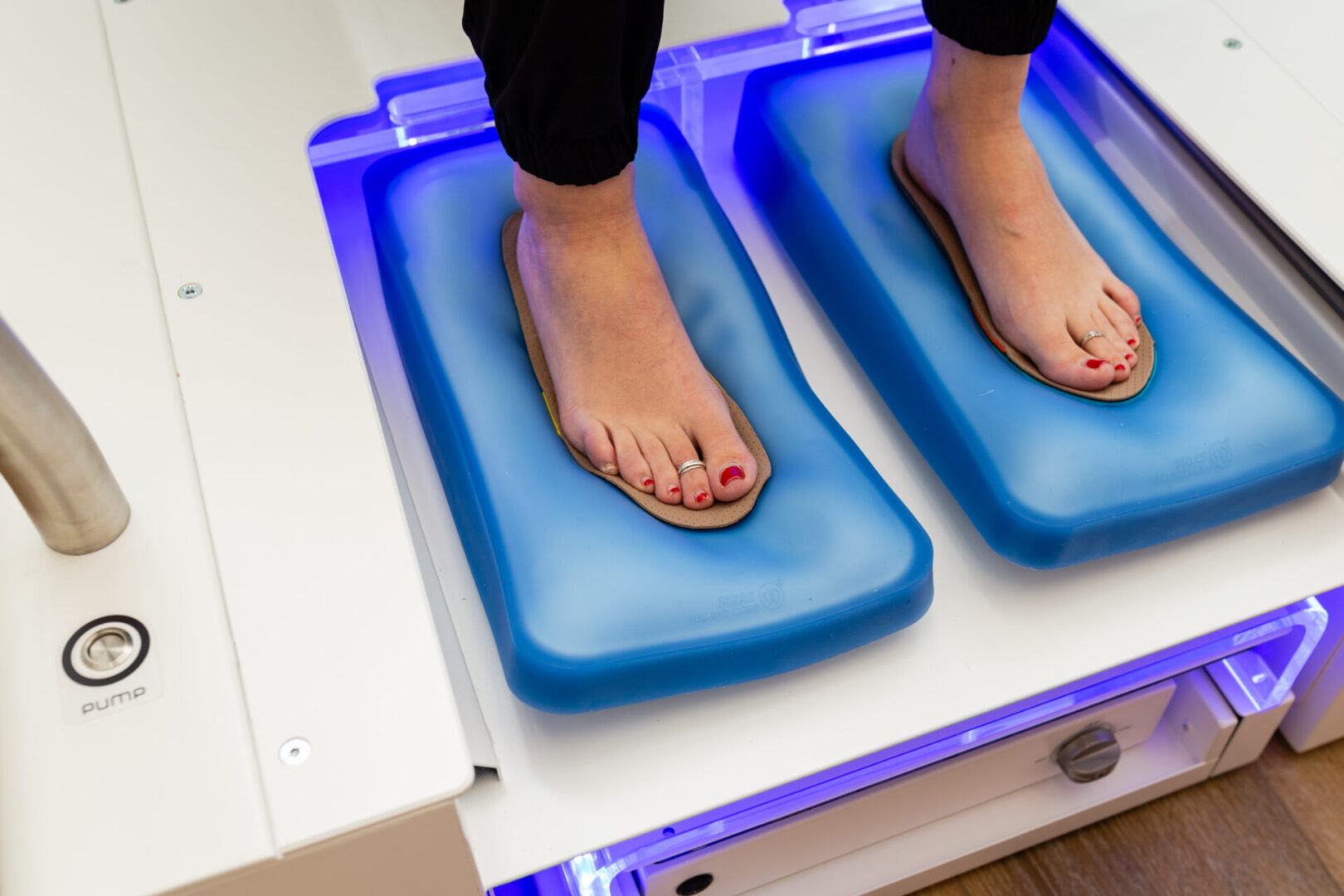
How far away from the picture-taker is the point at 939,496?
895 millimetres

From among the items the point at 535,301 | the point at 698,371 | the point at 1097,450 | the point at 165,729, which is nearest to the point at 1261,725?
the point at 1097,450

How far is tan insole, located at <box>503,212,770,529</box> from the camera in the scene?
0.79 m

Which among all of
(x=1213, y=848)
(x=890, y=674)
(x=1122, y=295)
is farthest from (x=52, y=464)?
(x=1213, y=848)

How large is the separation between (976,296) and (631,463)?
31 cm

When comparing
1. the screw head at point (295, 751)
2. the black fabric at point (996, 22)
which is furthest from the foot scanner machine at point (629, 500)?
the black fabric at point (996, 22)

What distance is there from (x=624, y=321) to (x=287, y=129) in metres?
0.30

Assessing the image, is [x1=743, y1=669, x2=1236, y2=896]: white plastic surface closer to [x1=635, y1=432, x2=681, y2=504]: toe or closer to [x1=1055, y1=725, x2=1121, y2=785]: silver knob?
[x1=1055, y1=725, x2=1121, y2=785]: silver knob

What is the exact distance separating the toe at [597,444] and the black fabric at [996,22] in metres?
0.40

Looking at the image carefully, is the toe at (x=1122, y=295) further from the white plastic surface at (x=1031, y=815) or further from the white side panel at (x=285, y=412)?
the white side panel at (x=285, y=412)

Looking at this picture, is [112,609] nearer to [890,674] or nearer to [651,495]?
[651,495]

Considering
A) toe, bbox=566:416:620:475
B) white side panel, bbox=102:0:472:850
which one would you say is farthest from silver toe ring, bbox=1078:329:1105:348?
white side panel, bbox=102:0:472:850

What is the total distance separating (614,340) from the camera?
84 cm

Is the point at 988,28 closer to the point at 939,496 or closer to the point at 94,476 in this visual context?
the point at 939,496

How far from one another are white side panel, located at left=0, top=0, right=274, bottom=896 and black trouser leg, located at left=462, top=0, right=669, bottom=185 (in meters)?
0.27
